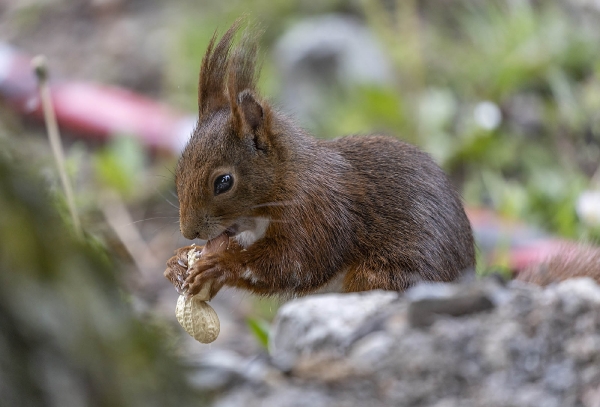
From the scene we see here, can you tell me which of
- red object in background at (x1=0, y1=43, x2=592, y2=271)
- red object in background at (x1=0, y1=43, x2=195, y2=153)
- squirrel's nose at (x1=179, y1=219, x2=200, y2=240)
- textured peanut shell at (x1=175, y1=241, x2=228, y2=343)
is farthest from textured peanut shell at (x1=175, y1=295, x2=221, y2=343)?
red object in background at (x1=0, y1=43, x2=195, y2=153)

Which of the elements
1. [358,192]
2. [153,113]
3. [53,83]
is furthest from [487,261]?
[53,83]

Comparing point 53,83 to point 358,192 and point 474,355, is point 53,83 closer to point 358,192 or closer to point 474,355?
point 358,192

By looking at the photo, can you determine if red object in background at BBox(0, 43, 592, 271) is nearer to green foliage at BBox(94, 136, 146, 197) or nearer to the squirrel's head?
green foliage at BBox(94, 136, 146, 197)

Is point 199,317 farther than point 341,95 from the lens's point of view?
No

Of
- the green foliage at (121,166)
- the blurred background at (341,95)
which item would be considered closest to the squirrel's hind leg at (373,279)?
the blurred background at (341,95)

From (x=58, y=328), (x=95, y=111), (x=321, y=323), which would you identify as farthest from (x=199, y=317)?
(x=95, y=111)

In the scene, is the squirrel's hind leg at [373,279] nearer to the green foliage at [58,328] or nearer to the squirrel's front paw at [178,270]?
the squirrel's front paw at [178,270]

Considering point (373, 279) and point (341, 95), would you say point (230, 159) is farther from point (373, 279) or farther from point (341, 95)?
point (341, 95)
